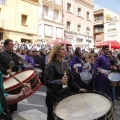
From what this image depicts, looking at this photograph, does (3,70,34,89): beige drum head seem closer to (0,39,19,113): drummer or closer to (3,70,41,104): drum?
(3,70,41,104): drum

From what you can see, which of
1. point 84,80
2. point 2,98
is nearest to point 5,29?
point 84,80

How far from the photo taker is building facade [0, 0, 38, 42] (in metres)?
26.0

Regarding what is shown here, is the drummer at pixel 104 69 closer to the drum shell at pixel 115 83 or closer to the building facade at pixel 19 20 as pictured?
the drum shell at pixel 115 83

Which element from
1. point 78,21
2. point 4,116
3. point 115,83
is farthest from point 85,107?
point 78,21

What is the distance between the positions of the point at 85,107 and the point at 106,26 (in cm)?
4912

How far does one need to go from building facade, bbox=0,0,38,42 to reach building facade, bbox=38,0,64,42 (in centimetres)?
165

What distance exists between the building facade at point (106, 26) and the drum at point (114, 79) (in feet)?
142

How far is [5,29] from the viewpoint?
1018 inches

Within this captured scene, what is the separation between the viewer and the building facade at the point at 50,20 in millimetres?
31062

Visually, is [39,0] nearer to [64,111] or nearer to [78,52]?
[78,52]

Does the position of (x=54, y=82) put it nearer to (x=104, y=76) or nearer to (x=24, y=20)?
(x=104, y=76)

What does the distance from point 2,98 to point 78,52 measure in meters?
5.74

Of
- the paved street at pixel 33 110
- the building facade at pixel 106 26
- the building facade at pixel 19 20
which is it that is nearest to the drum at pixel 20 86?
the paved street at pixel 33 110

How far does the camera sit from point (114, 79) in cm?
538
